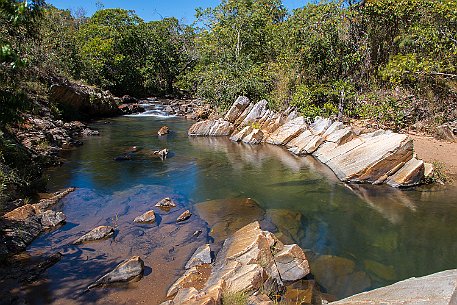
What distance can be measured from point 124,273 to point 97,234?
86.7 inches

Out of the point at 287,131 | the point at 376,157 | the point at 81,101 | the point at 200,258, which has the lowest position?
the point at 200,258

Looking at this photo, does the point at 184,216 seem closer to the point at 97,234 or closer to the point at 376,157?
the point at 97,234

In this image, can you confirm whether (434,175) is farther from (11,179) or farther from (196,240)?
(11,179)

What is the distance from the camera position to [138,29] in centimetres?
4184

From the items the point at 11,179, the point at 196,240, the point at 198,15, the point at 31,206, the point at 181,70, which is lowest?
the point at 196,240

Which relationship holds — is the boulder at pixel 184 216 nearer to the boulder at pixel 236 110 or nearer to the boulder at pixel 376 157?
the boulder at pixel 376 157

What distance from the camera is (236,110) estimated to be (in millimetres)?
25109

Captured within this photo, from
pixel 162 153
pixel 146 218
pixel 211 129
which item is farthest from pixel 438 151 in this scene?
pixel 211 129

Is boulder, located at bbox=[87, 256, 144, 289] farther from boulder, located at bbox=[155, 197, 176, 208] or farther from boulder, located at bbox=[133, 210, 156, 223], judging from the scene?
boulder, located at bbox=[155, 197, 176, 208]

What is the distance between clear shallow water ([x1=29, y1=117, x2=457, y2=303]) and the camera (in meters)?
8.22

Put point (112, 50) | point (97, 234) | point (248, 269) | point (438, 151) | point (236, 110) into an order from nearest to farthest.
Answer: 1. point (248, 269)
2. point (97, 234)
3. point (438, 151)
4. point (236, 110)
5. point (112, 50)

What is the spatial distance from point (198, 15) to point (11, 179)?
28437 millimetres

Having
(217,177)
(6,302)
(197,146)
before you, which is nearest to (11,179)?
(6,302)

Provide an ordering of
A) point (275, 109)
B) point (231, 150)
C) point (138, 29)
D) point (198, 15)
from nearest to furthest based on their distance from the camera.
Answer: point (231, 150) → point (275, 109) → point (198, 15) → point (138, 29)
